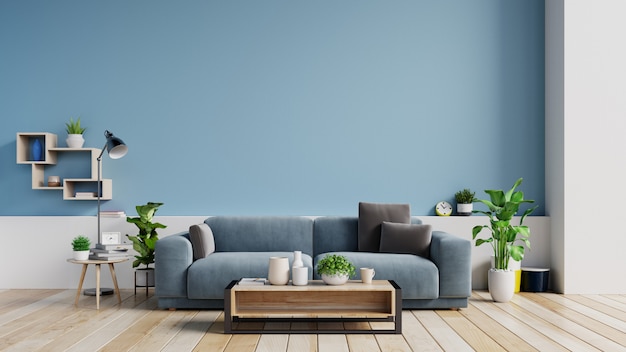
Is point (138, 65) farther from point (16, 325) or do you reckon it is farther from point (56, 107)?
point (16, 325)

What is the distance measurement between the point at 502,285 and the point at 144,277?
3030mm

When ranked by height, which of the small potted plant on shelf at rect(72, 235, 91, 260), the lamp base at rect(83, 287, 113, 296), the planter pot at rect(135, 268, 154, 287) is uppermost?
the small potted plant on shelf at rect(72, 235, 91, 260)

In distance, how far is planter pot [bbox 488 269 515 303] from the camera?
527cm

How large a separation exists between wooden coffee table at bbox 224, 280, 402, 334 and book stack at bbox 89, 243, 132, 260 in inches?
57.2

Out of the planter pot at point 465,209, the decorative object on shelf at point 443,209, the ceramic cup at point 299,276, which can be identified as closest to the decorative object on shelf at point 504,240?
the planter pot at point 465,209

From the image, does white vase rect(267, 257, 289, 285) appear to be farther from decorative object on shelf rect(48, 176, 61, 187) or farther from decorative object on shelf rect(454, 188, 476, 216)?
decorative object on shelf rect(48, 176, 61, 187)

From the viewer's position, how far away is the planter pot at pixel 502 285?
527 cm

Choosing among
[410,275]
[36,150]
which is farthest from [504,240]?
[36,150]

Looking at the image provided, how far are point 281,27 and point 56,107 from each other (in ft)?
7.37

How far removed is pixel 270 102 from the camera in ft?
20.2

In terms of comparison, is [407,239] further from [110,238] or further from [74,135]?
[74,135]

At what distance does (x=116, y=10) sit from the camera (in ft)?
20.3

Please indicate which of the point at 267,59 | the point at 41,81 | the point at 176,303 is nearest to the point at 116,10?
the point at 41,81

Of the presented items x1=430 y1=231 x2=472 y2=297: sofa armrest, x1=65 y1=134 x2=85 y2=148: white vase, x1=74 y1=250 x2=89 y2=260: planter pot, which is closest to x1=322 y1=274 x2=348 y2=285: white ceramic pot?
x1=430 y1=231 x2=472 y2=297: sofa armrest
